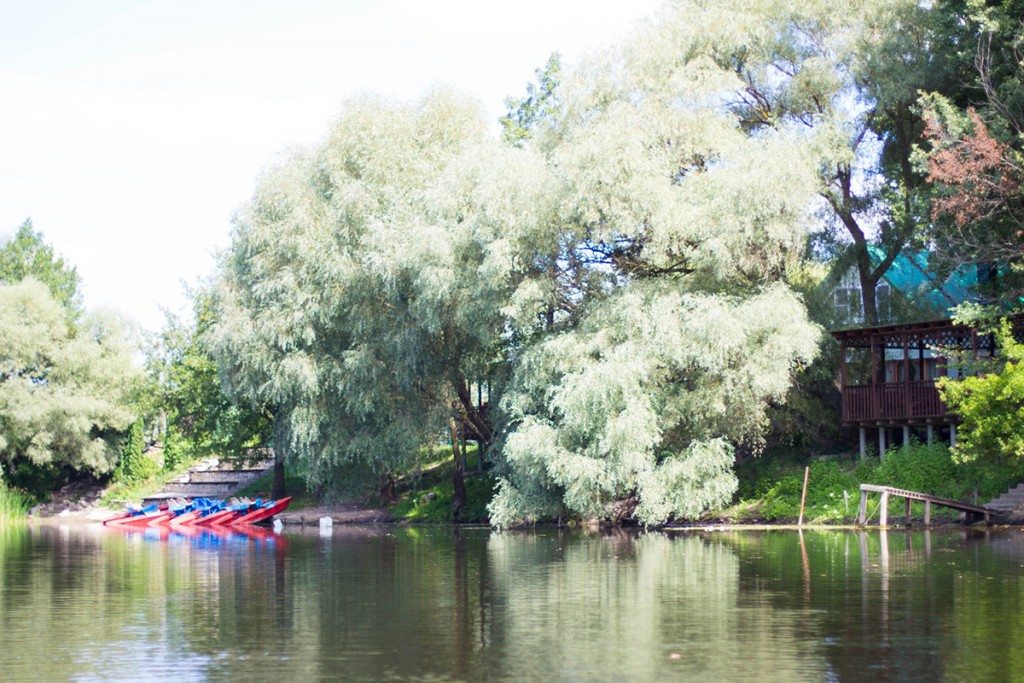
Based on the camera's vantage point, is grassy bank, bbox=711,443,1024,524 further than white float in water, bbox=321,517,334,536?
No

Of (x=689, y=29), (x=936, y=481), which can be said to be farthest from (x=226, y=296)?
(x=936, y=481)

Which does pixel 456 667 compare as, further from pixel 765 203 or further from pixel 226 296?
pixel 226 296

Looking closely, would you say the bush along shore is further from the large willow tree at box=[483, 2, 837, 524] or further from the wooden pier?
the large willow tree at box=[483, 2, 837, 524]

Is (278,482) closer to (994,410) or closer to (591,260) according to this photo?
(591,260)

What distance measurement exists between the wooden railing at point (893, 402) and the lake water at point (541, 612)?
20.0 ft

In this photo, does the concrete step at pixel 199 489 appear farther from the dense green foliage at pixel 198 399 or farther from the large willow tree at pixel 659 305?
the large willow tree at pixel 659 305

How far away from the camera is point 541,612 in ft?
66.8

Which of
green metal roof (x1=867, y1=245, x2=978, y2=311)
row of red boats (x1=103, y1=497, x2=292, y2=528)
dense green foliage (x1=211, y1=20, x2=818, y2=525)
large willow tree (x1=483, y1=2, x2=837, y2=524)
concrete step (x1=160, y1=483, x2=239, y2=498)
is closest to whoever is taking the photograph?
large willow tree (x1=483, y1=2, x2=837, y2=524)

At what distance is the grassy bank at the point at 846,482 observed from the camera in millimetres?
37719

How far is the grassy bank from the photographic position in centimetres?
3772

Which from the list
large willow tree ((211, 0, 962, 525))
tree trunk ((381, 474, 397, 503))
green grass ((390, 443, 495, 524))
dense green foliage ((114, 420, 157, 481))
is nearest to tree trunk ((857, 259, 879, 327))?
large willow tree ((211, 0, 962, 525))

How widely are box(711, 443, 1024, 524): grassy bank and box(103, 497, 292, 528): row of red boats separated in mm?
19750

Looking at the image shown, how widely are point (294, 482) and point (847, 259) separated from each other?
2921 centimetres

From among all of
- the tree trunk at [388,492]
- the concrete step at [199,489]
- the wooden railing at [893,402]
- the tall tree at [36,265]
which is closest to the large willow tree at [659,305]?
the wooden railing at [893,402]
